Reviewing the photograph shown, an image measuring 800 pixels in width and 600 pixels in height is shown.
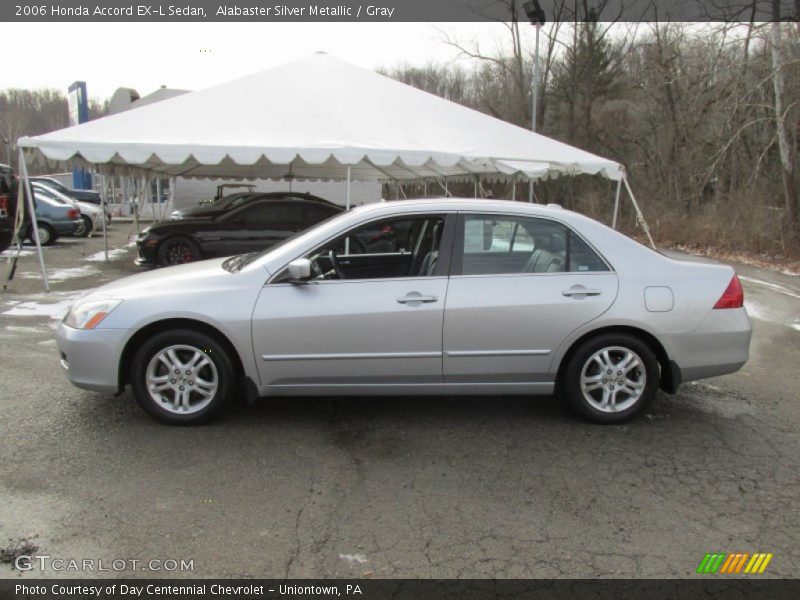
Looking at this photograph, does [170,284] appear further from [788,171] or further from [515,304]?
[788,171]

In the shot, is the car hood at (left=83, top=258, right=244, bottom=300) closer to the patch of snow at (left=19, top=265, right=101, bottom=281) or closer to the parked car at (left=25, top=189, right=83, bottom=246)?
the patch of snow at (left=19, top=265, right=101, bottom=281)

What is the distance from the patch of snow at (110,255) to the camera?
45.6 feet

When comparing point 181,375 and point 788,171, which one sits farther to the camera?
point 788,171

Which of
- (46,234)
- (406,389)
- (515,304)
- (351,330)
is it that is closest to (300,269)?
(351,330)

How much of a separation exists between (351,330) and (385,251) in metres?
1.30

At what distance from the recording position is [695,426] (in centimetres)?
433

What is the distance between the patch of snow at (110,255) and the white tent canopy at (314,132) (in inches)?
137

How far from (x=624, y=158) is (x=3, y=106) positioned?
2821 inches

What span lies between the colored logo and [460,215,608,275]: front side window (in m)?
1.99

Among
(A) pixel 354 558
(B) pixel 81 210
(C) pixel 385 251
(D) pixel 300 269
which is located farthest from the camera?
(B) pixel 81 210

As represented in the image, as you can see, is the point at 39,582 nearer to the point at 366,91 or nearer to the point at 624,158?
the point at 366,91

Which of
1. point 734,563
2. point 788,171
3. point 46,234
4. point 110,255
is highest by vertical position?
point 788,171

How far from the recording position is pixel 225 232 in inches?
464

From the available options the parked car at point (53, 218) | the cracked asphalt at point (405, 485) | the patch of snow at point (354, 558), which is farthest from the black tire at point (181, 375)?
the parked car at point (53, 218)
